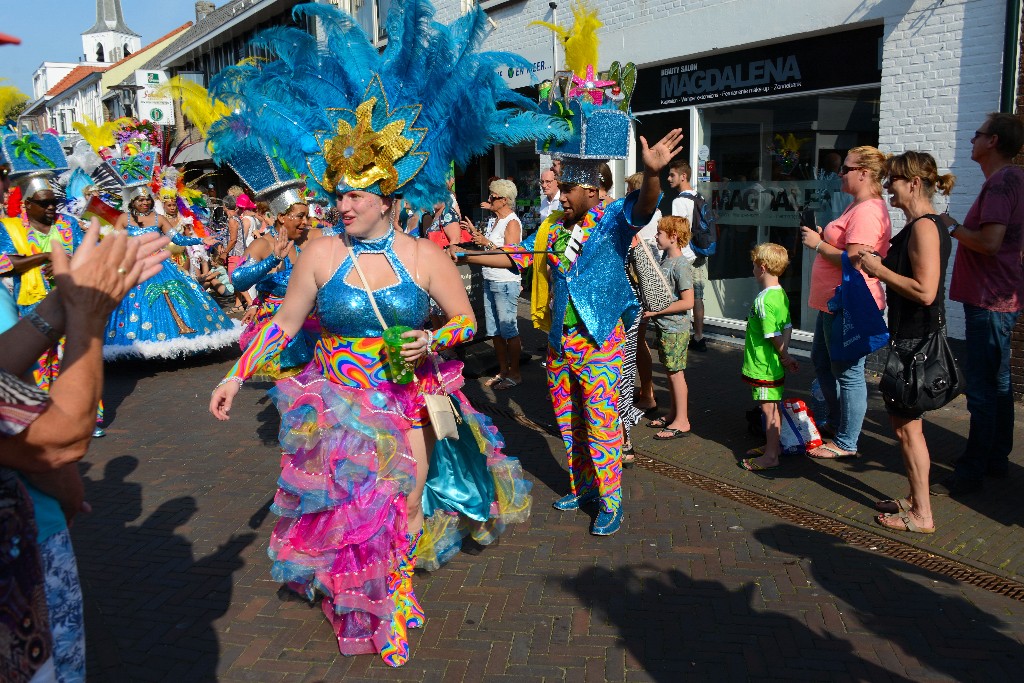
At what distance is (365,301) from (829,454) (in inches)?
144

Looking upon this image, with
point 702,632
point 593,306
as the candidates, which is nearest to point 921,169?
point 593,306

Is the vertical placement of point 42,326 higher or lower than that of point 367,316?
higher

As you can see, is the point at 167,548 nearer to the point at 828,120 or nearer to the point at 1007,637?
the point at 1007,637

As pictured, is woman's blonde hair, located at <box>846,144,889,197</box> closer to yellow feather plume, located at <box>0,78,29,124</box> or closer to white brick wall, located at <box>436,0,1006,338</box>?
white brick wall, located at <box>436,0,1006,338</box>

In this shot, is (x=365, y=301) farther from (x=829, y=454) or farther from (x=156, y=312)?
(x=156, y=312)

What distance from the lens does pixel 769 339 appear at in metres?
5.30

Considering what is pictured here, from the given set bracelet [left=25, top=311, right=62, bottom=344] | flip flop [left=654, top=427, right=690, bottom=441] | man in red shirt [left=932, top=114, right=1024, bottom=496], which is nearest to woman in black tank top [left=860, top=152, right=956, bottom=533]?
man in red shirt [left=932, top=114, right=1024, bottom=496]

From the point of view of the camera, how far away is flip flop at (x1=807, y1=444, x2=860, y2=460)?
556 centimetres

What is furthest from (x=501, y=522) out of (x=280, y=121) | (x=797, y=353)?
(x=797, y=353)

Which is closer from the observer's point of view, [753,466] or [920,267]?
[920,267]

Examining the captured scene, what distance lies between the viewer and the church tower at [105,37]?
90562 mm

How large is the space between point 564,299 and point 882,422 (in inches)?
132

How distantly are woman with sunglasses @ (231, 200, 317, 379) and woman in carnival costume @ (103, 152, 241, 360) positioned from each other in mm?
3578

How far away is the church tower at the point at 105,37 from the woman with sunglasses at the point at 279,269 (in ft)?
325
